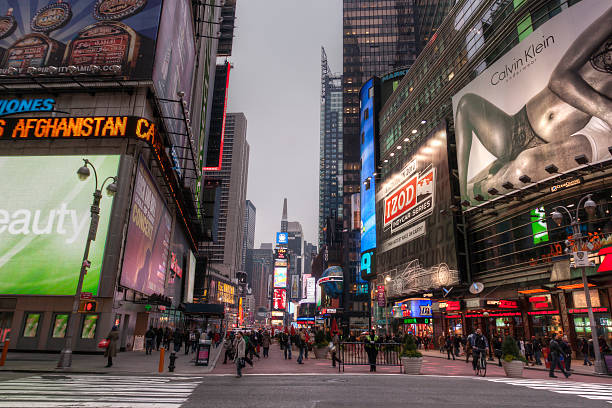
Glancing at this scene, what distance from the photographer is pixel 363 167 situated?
82500 millimetres

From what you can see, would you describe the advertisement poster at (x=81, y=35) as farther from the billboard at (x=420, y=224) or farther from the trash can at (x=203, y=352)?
the billboard at (x=420, y=224)

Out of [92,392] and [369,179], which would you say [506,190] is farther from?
[369,179]

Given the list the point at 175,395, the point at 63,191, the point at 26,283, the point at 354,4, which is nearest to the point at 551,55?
the point at 175,395

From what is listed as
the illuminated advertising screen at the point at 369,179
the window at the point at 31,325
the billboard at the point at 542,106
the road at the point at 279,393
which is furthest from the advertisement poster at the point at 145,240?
the illuminated advertising screen at the point at 369,179

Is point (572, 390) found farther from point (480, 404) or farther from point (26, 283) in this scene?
point (26, 283)

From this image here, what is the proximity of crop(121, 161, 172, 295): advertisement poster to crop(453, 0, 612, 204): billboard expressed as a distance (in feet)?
92.1

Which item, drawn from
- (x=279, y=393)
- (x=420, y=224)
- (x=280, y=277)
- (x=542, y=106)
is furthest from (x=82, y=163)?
(x=280, y=277)

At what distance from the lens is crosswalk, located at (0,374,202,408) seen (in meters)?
8.76

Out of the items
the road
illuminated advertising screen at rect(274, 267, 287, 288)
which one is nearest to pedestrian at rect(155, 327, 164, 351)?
the road

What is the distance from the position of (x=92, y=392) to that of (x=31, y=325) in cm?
1932

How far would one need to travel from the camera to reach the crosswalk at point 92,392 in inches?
345

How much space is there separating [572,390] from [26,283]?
1170 inches

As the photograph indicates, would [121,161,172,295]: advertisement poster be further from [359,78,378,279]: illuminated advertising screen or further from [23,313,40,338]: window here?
[359,78,378,279]: illuminated advertising screen

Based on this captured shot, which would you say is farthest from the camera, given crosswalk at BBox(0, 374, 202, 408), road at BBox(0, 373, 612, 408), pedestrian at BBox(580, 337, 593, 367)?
pedestrian at BBox(580, 337, 593, 367)
